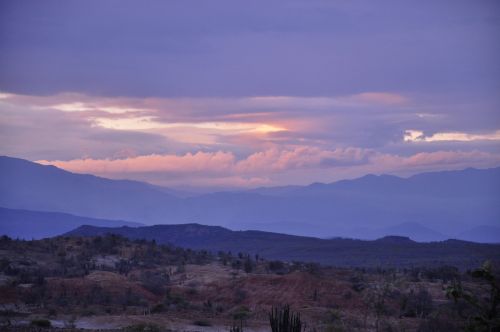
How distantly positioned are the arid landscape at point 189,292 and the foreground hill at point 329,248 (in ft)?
84.2

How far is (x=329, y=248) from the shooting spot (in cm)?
10812

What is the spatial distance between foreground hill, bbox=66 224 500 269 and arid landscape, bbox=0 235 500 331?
25679 millimetres

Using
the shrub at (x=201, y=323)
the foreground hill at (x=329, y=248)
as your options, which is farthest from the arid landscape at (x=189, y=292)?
the foreground hill at (x=329, y=248)

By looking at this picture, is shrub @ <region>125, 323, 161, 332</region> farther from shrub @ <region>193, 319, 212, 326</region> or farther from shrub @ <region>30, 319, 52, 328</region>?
shrub @ <region>193, 319, 212, 326</region>

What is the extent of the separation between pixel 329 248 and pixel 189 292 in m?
60.6

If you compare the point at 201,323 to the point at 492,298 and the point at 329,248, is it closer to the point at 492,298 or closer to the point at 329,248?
the point at 492,298

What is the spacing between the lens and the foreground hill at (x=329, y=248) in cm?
8799

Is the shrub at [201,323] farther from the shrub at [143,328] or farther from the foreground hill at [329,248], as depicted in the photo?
the foreground hill at [329,248]

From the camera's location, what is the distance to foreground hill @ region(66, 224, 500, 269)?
8799 centimetres

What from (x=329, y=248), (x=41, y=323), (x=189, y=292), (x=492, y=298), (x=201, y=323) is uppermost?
(x=329, y=248)

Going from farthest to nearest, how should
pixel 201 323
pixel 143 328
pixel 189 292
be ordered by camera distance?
pixel 189 292, pixel 201 323, pixel 143 328

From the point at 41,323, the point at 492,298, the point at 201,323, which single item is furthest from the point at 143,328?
the point at 492,298

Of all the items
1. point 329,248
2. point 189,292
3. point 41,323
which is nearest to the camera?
point 41,323

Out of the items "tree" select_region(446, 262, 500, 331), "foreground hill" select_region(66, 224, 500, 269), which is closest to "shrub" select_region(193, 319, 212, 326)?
"tree" select_region(446, 262, 500, 331)
